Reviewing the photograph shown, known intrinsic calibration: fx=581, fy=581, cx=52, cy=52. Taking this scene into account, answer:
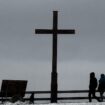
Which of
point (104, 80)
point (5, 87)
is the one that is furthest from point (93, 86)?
point (5, 87)

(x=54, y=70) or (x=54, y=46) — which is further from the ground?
(x=54, y=46)

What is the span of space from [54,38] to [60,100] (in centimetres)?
476

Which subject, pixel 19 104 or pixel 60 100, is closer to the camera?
pixel 19 104

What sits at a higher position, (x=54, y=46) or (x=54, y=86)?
(x=54, y=46)

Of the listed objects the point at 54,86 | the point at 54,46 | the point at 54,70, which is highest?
the point at 54,46

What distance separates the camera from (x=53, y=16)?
95.8ft

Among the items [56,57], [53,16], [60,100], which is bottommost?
[60,100]

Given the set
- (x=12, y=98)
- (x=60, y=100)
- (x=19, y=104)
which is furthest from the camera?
(x=60, y=100)

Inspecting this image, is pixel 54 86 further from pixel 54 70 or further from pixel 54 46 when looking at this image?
pixel 54 46

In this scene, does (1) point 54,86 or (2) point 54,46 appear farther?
(2) point 54,46

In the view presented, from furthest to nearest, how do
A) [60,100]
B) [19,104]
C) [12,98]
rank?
[60,100] → [12,98] → [19,104]

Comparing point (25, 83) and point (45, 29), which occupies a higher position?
point (45, 29)

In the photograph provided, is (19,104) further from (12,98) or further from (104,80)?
(104,80)

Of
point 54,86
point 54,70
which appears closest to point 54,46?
point 54,70
